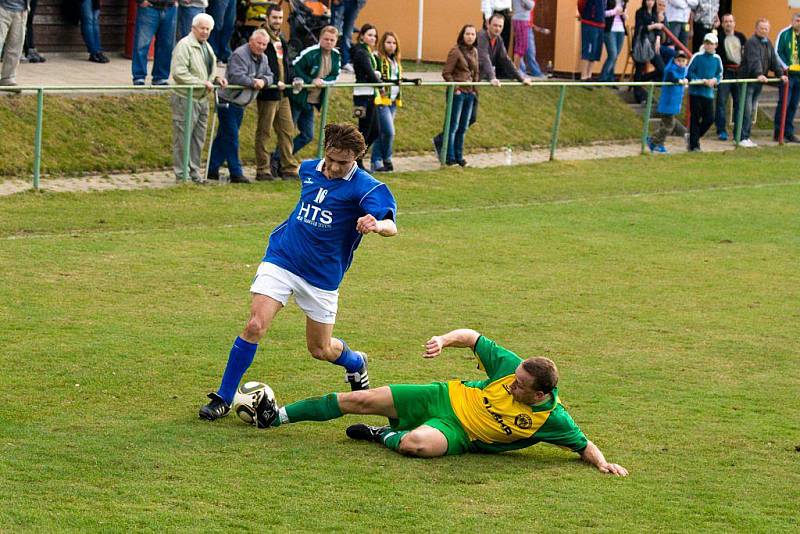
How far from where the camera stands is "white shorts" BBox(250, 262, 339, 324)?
Answer: 8070 mm

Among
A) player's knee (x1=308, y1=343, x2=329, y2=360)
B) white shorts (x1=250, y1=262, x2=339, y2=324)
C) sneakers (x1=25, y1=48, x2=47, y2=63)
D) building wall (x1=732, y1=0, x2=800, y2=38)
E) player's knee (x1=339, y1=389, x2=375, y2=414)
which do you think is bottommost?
player's knee (x1=339, y1=389, x2=375, y2=414)

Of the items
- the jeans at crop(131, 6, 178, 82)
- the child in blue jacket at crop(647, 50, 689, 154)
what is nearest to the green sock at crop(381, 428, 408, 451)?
the jeans at crop(131, 6, 178, 82)

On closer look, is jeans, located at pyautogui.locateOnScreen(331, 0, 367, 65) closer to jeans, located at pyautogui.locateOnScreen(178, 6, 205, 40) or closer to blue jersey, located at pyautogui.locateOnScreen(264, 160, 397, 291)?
jeans, located at pyautogui.locateOnScreen(178, 6, 205, 40)

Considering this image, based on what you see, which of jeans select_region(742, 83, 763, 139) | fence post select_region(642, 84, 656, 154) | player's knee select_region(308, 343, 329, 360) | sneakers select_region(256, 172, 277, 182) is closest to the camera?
player's knee select_region(308, 343, 329, 360)

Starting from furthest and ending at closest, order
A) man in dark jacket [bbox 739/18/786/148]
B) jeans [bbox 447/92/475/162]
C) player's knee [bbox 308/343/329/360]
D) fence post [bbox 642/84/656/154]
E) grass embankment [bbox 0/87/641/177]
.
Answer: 1. man in dark jacket [bbox 739/18/786/148]
2. fence post [bbox 642/84/656/154]
3. jeans [bbox 447/92/475/162]
4. grass embankment [bbox 0/87/641/177]
5. player's knee [bbox 308/343/329/360]

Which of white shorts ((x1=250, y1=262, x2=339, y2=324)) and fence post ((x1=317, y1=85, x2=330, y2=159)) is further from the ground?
fence post ((x1=317, y1=85, x2=330, y2=159))

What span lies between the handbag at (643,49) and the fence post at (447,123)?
6404 mm

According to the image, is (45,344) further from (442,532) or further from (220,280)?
(442,532)

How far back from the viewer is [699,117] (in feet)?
76.9

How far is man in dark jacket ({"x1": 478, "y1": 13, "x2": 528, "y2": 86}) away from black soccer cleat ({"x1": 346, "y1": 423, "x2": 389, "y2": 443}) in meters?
13.0

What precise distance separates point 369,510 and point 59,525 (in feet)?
5.02

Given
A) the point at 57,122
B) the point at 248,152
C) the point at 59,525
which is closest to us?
the point at 59,525

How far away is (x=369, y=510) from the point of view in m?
6.72

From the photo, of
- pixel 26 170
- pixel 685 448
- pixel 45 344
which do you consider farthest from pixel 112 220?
pixel 685 448
